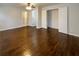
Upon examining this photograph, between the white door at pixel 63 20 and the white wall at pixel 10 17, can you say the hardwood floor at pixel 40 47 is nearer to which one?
the white door at pixel 63 20

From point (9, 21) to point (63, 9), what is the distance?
3.42 m

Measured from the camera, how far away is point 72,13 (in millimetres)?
4816

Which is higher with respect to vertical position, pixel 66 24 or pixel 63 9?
pixel 63 9

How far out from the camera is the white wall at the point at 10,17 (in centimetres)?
580

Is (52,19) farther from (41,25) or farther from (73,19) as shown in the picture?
(73,19)

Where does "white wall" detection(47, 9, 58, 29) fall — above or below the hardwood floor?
above

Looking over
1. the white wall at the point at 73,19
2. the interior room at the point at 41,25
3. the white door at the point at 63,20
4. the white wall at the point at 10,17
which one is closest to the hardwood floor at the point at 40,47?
the interior room at the point at 41,25

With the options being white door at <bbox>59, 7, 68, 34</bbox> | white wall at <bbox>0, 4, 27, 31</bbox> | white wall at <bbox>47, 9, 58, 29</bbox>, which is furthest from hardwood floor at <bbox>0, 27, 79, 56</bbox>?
white wall at <bbox>47, 9, 58, 29</bbox>

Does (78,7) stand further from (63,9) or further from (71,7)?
(63,9)

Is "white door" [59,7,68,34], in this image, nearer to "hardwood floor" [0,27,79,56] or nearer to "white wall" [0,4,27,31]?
"hardwood floor" [0,27,79,56]

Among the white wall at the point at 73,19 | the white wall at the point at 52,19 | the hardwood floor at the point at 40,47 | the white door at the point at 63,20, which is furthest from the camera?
the white wall at the point at 52,19

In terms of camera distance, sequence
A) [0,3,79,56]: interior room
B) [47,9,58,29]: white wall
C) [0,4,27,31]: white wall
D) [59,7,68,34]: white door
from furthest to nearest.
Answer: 1. [47,9,58,29]: white wall
2. [0,4,27,31]: white wall
3. [59,7,68,34]: white door
4. [0,3,79,56]: interior room

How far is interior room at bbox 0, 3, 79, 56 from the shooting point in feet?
12.4

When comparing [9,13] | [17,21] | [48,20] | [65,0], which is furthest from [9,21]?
[65,0]
